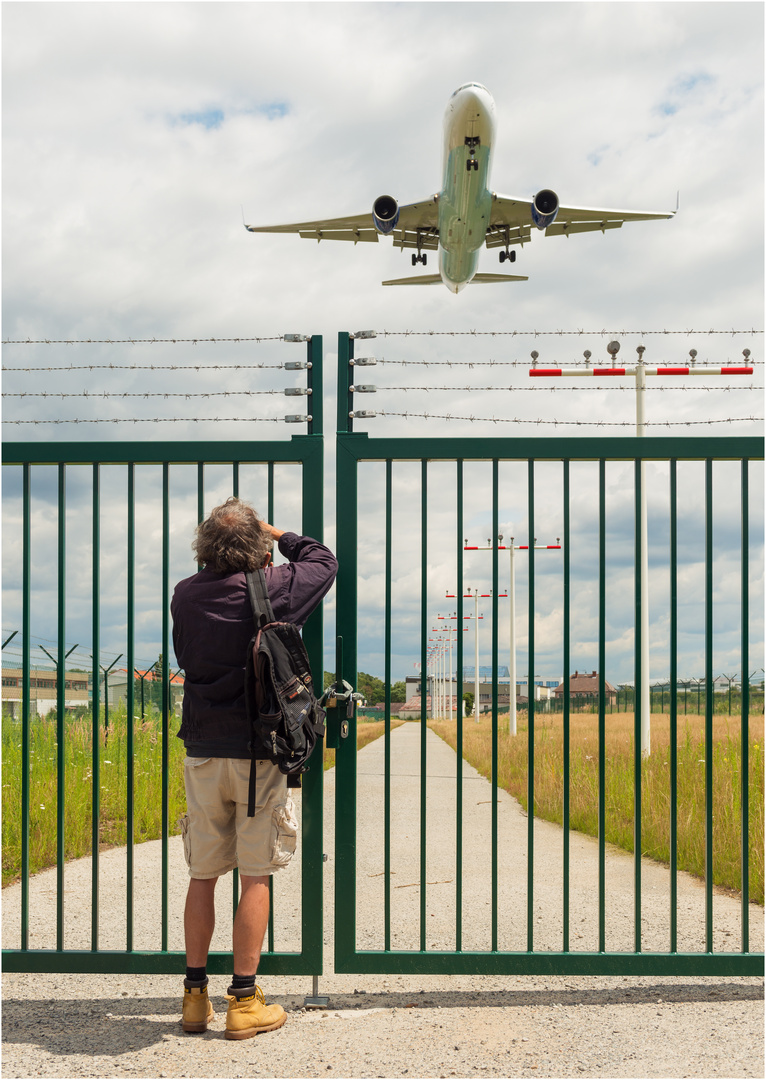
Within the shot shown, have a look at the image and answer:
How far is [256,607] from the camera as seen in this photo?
310cm

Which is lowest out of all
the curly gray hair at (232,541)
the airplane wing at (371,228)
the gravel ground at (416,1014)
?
the gravel ground at (416,1014)

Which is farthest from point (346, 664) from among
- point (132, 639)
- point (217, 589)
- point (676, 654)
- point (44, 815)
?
point (44, 815)

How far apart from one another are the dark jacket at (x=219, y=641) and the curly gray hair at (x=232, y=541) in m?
0.05

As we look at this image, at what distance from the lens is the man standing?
3098 mm

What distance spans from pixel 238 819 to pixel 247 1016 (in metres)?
0.72

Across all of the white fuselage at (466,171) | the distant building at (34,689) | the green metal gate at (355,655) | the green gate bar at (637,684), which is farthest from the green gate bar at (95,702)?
the white fuselage at (466,171)

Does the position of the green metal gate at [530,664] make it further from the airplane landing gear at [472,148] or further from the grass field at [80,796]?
the airplane landing gear at [472,148]

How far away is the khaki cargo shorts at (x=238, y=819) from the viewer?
10.2ft

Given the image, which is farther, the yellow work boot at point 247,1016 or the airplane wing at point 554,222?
the airplane wing at point 554,222

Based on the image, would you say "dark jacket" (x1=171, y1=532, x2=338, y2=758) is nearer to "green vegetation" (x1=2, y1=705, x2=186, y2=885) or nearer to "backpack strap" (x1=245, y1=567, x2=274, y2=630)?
"backpack strap" (x1=245, y1=567, x2=274, y2=630)

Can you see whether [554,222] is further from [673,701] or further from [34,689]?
[673,701]

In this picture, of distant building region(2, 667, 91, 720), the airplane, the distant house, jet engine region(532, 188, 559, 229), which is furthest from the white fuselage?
distant building region(2, 667, 91, 720)

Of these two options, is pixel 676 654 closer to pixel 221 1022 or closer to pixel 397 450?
pixel 397 450

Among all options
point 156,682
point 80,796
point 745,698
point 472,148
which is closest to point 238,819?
point 745,698
